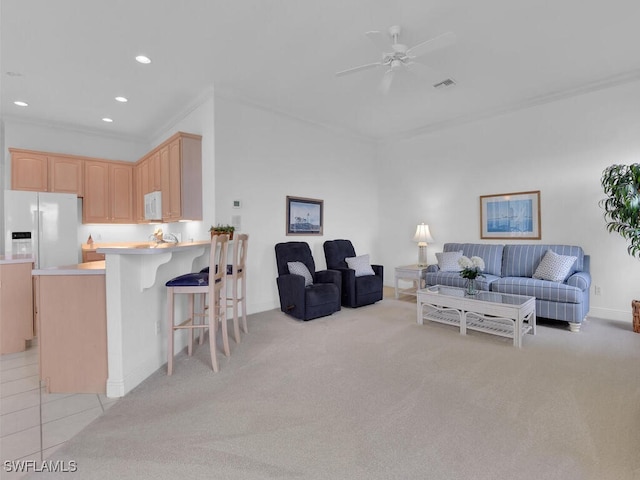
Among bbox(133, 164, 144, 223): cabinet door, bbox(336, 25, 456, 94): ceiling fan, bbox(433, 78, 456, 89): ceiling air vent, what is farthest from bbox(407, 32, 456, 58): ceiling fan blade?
bbox(133, 164, 144, 223): cabinet door

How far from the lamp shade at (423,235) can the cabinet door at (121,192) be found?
17.5 feet

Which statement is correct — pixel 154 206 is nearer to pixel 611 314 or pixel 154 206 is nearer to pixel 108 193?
pixel 108 193

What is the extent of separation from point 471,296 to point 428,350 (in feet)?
3.18

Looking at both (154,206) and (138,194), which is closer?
(154,206)

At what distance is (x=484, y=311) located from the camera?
10.7 feet

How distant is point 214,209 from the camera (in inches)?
158

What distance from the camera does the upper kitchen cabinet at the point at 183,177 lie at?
4.05 meters

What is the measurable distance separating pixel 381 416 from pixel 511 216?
409cm

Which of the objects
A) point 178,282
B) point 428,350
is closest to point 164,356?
point 178,282

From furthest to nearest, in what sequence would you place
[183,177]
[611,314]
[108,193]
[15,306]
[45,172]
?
[108,193], [45,172], [183,177], [611,314], [15,306]

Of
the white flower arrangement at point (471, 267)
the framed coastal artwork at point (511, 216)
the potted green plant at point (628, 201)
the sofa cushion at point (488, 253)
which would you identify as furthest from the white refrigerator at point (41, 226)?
the potted green plant at point (628, 201)

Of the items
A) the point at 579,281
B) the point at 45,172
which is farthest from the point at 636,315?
the point at 45,172

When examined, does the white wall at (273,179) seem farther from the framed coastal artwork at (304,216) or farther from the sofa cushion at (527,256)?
the sofa cushion at (527,256)

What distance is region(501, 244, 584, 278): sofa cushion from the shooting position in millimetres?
4018
